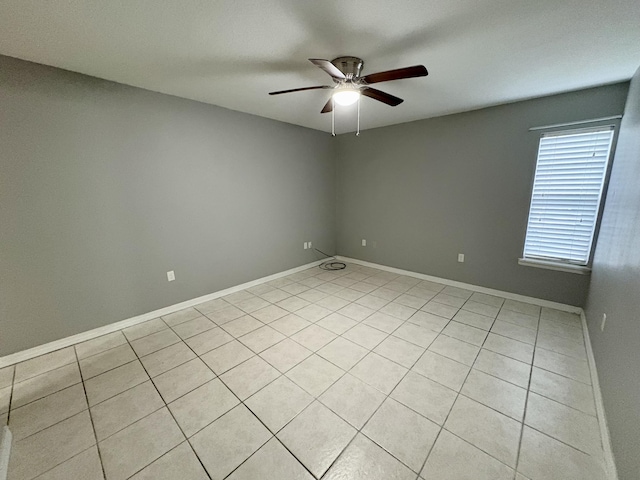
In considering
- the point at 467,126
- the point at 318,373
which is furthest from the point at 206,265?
the point at 467,126

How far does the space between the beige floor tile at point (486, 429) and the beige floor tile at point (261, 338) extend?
1466 millimetres

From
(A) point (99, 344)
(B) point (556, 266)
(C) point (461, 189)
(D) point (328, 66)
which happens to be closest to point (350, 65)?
(D) point (328, 66)

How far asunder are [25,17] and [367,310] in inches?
134

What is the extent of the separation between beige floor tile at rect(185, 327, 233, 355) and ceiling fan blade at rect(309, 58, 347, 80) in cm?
234

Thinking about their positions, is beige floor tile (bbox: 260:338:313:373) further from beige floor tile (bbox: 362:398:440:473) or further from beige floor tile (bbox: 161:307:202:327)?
beige floor tile (bbox: 161:307:202:327)

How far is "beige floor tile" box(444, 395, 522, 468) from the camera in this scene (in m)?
1.30

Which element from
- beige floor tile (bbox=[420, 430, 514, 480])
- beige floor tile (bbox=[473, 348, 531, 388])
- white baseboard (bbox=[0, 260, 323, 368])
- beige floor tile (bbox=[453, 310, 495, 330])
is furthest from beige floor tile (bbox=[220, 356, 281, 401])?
beige floor tile (bbox=[453, 310, 495, 330])

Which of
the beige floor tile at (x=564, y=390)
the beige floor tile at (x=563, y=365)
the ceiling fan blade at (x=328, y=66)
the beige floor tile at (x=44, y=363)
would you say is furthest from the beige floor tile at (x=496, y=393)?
the beige floor tile at (x=44, y=363)

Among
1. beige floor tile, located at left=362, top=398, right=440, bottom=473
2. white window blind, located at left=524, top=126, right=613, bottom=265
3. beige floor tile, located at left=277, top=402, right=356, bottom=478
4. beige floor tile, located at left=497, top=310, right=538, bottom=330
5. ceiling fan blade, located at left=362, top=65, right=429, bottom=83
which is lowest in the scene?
beige floor tile, located at left=277, top=402, right=356, bottom=478

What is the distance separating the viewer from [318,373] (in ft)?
6.13

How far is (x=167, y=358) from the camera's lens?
81.2 inches

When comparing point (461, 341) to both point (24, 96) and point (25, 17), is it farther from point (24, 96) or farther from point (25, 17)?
point (24, 96)

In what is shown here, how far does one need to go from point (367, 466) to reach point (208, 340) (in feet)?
5.59

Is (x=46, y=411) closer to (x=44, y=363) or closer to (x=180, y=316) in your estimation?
(x=44, y=363)
